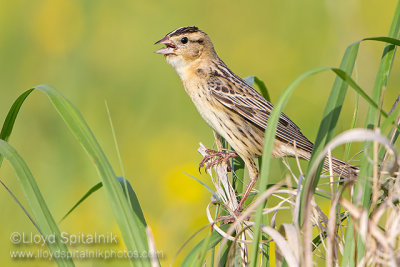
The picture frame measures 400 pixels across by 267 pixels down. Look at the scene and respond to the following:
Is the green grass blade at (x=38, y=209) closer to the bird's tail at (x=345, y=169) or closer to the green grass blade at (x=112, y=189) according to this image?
the green grass blade at (x=112, y=189)

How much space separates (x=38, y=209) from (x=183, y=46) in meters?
2.79

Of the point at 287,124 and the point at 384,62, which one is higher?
the point at 384,62

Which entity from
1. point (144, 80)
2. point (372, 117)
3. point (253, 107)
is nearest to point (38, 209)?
point (372, 117)

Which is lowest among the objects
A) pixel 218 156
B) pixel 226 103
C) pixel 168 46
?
pixel 218 156

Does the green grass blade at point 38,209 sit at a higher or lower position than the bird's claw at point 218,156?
lower

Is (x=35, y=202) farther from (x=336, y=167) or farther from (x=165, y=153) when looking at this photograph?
(x=165, y=153)

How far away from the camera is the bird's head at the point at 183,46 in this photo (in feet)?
16.7

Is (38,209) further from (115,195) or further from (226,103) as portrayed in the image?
(226,103)

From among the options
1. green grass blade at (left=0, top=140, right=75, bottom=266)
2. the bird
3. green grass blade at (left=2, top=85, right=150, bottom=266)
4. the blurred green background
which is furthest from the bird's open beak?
green grass blade at (left=0, top=140, right=75, bottom=266)

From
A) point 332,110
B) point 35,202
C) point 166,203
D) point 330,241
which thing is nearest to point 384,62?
point 332,110

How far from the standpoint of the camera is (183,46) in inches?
202

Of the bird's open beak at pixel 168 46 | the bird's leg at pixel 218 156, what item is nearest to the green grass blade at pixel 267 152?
the bird's leg at pixel 218 156

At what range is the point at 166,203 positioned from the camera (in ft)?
19.9

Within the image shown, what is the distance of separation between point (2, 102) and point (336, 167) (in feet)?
13.5
